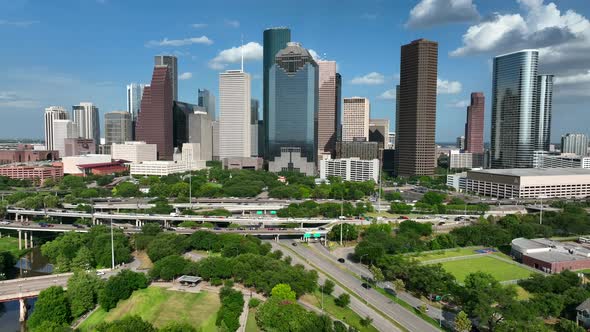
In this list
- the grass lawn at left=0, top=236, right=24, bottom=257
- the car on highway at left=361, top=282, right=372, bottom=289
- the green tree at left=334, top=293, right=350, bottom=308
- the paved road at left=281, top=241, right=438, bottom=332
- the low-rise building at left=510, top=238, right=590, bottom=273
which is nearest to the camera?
the paved road at left=281, top=241, right=438, bottom=332

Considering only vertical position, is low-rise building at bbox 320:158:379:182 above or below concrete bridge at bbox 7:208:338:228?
above

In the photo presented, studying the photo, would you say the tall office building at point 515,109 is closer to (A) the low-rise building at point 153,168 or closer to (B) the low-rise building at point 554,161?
(B) the low-rise building at point 554,161

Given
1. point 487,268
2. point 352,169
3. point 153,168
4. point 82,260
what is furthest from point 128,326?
point 153,168

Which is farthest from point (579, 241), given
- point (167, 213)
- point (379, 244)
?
point (167, 213)

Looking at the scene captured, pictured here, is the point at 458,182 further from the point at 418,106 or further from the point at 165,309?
the point at 165,309

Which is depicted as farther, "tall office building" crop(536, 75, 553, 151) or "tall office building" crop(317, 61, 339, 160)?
"tall office building" crop(317, 61, 339, 160)

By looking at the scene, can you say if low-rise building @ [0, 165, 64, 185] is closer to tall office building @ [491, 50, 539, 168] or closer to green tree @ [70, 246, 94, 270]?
green tree @ [70, 246, 94, 270]

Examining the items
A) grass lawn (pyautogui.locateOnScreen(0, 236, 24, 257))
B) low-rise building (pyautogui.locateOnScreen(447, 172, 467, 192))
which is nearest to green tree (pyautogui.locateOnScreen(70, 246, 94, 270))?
grass lawn (pyautogui.locateOnScreen(0, 236, 24, 257))
